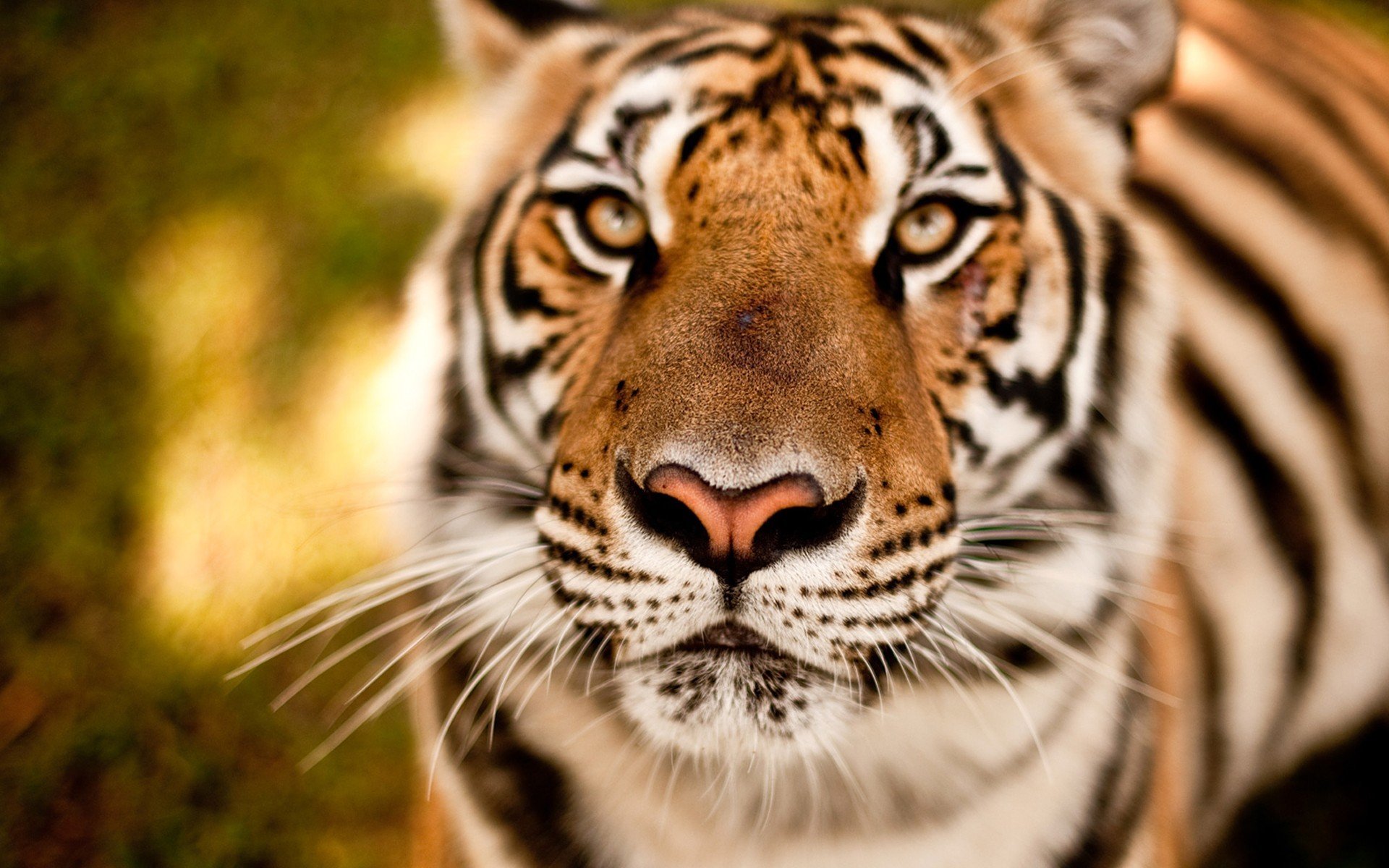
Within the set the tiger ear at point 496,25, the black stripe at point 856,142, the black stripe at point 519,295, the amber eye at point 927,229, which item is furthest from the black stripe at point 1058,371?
the tiger ear at point 496,25

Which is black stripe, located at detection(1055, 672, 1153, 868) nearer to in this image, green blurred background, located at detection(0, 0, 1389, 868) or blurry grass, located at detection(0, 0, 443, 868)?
green blurred background, located at detection(0, 0, 1389, 868)

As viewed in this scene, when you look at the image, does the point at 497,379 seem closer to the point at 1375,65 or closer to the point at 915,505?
the point at 915,505

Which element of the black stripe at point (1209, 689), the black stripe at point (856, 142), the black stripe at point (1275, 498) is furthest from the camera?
the black stripe at point (1275, 498)

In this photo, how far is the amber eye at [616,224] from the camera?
111cm

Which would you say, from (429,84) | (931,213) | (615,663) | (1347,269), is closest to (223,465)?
(429,84)

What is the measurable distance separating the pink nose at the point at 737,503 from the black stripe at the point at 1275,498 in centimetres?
113

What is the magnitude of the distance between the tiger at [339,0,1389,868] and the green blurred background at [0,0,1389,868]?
48 centimetres

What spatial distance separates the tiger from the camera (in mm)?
889

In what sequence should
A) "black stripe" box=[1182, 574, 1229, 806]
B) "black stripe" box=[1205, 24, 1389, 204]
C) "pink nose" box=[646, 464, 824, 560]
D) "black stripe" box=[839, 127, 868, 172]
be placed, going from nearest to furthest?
"pink nose" box=[646, 464, 824, 560] → "black stripe" box=[839, 127, 868, 172] → "black stripe" box=[1182, 574, 1229, 806] → "black stripe" box=[1205, 24, 1389, 204]

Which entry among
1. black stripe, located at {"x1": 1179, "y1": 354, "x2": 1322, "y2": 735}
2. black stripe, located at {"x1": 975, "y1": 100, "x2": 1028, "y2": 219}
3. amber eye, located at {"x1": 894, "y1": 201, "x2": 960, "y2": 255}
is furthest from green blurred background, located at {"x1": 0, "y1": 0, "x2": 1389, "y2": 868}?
black stripe, located at {"x1": 975, "y1": 100, "x2": 1028, "y2": 219}

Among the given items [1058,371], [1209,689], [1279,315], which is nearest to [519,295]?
[1058,371]

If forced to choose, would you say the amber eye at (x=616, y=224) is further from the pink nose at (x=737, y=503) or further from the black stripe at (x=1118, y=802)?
the black stripe at (x=1118, y=802)

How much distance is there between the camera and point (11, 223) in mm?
2574

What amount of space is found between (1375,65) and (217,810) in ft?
8.95
